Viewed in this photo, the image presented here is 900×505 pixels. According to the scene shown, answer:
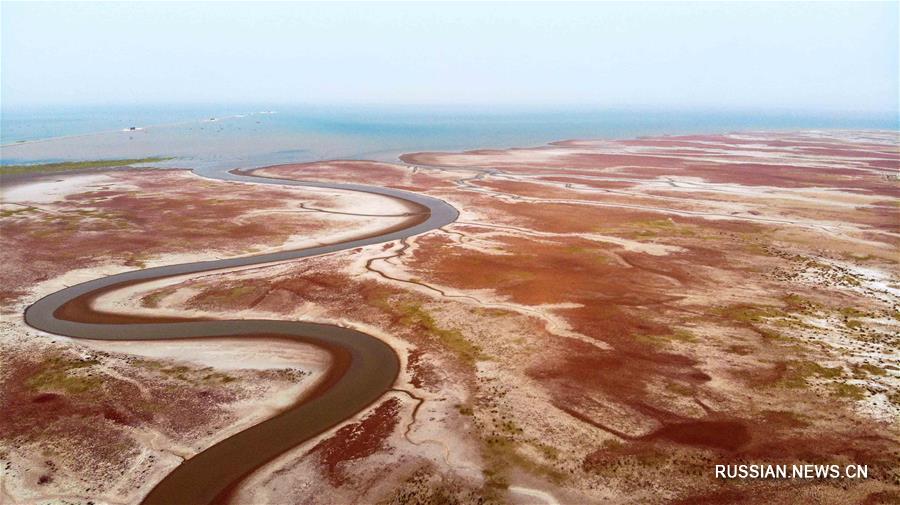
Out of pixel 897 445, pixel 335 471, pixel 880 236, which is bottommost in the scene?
pixel 335 471

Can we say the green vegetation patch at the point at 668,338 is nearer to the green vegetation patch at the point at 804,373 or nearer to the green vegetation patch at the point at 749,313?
the green vegetation patch at the point at 749,313

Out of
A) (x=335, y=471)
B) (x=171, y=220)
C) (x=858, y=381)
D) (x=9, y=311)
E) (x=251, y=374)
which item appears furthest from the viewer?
(x=171, y=220)

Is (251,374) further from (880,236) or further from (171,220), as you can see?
(880,236)

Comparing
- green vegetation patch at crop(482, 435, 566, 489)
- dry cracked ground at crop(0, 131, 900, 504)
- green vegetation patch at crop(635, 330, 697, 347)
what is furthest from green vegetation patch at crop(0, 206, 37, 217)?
green vegetation patch at crop(635, 330, 697, 347)

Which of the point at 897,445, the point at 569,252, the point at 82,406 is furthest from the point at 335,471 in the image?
the point at 569,252

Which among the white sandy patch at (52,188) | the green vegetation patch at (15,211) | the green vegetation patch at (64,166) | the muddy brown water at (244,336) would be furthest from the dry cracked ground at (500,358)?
the green vegetation patch at (64,166)

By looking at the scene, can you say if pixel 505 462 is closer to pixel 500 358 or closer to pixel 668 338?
pixel 500 358

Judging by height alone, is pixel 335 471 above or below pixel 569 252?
below

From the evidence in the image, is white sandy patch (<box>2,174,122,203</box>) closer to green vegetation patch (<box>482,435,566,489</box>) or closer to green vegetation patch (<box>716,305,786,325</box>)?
green vegetation patch (<box>482,435,566,489</box>)
